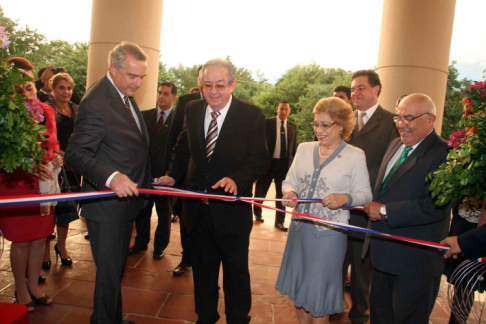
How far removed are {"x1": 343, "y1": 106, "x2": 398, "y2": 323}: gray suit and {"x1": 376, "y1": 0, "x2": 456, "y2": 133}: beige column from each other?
3053mm

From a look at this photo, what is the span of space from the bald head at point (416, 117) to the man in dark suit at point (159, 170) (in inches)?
122

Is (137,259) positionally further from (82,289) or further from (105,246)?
(105,246)

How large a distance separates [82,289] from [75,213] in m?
0.80

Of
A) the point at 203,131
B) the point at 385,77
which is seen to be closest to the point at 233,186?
the point at 203,131

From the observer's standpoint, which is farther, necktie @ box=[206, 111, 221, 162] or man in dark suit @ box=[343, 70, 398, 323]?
man in dark suit @ box=[343, 70, 398, 323]

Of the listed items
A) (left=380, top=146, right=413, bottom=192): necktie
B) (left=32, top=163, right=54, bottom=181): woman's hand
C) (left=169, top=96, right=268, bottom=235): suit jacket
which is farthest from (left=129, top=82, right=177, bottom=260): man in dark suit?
(left=380, top=146, right=413, bottom=192): necktie

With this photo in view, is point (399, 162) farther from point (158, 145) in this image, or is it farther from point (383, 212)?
point (158, 145)

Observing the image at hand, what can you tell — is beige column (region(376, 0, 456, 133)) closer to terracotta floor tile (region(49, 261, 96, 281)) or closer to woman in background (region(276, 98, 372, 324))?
woman in background (region(276, 98, 372, 324))

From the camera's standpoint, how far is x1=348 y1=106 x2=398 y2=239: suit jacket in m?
3.58

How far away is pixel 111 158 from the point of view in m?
2.67

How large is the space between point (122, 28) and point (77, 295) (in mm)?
4831

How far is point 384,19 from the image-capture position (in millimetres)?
6766

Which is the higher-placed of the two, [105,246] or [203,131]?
[203,131]

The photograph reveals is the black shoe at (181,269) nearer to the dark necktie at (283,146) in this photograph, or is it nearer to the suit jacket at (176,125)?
the suit jacket at (176,125)
